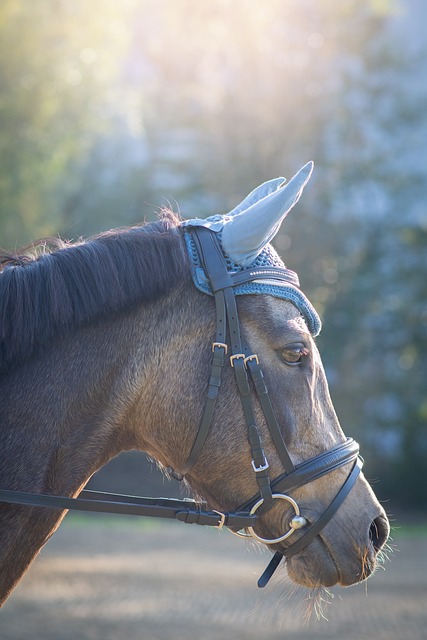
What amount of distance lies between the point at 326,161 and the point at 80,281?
19.9 meters

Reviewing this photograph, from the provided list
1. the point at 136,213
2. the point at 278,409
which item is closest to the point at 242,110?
the point at 136,213

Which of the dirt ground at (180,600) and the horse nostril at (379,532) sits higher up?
the horse nostril at (379,532)

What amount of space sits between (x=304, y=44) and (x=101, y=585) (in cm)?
1696

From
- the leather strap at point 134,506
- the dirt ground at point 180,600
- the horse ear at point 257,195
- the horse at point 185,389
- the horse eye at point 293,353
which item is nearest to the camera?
the leather strap at point 134,506

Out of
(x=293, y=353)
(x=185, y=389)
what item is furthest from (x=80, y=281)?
(x=293, y=353)

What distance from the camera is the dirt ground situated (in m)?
7.07

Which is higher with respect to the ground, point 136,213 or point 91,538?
point 136,213

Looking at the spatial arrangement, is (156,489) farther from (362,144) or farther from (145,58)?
(145,58)

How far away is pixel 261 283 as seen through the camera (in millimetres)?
2689

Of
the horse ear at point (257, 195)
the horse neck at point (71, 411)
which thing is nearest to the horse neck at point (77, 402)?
the horse neck at point (71, 411)

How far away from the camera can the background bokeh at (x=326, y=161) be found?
2030 cm

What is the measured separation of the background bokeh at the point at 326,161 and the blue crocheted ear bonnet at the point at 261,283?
53.1ft

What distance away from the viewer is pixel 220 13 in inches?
852

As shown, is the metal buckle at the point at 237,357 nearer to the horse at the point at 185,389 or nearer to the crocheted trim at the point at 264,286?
the horse at the point at 185,389
